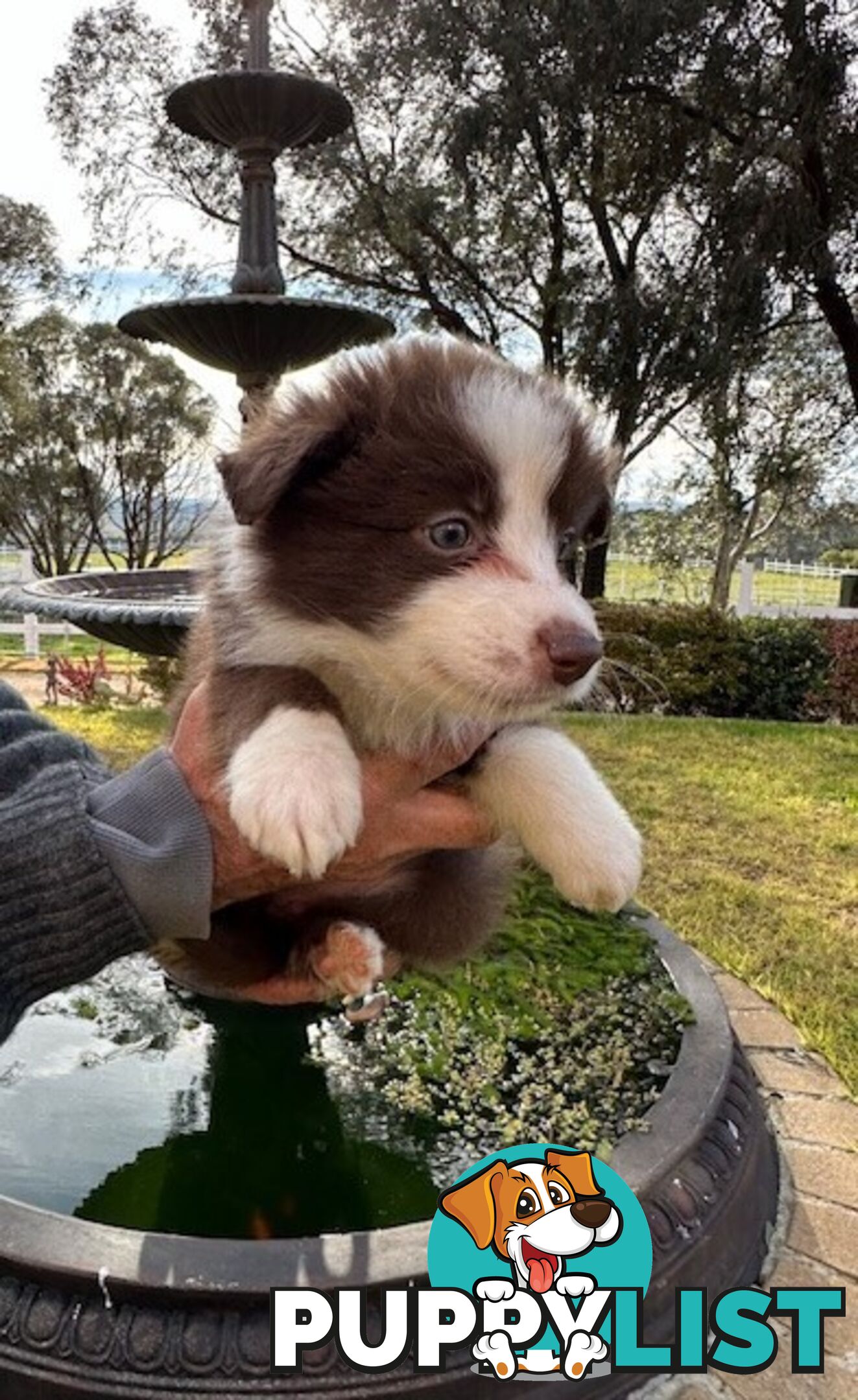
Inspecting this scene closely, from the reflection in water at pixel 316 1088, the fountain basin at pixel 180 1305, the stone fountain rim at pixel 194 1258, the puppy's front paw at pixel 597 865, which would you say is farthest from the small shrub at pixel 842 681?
the stone fountain rim at pixel 194 1258

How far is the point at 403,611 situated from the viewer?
207 centimetres

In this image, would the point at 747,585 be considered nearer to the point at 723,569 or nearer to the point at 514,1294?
the point at 723,569

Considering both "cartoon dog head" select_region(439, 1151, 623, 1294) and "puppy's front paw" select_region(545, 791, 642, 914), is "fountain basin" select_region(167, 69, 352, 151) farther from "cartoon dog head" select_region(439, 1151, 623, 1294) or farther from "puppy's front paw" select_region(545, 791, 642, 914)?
"cartoon dog head" select_region(439, 1151, 623, 1294)

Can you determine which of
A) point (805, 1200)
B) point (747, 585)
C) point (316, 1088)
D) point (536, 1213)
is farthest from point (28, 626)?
point (536, 1213)

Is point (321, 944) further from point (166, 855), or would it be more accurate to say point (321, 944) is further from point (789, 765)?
point (789, 765)

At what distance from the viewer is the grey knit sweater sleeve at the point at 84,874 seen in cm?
208

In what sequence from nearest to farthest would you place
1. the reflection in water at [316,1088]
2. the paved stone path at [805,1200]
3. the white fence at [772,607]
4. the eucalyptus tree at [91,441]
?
the paved stone path at [805,1200]
the reflection in water at [316,1088]
the white fence at [772,607]
the eucalyptus tree at [91,441]

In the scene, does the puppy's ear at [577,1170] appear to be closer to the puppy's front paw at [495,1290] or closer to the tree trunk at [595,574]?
the puppy's front paw at [495,1290]

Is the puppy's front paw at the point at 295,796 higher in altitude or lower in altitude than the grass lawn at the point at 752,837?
higher

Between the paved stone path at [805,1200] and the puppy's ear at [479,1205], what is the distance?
2.20 feet

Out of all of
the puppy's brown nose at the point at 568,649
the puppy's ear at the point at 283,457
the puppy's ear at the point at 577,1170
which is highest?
the puppy's ear at the point at 283,457

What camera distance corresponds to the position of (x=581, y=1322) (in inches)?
94.8

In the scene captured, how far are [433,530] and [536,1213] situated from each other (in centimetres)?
138

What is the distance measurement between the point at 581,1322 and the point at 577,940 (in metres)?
2.29
